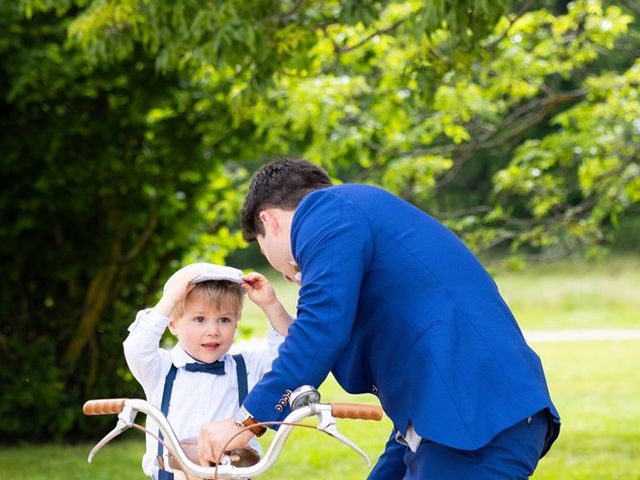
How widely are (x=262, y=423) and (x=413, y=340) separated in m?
0.41

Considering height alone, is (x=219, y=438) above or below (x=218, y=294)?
below

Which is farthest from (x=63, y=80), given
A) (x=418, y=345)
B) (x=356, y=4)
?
(x=418, y=345)

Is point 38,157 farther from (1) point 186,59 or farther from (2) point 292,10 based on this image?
(2) point 292,10

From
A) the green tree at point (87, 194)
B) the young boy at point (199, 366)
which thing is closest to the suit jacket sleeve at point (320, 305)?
the young boy at point (199, 366)

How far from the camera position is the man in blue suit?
285 centimetres

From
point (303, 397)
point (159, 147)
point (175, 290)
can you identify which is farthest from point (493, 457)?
point (159, 147)

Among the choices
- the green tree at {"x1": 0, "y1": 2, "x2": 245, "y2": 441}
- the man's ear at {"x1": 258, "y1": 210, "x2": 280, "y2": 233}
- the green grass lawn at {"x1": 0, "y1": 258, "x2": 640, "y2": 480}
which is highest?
the man's ear at {"x1": 258, "y1": 210, "x2": 280, "y2": 233}

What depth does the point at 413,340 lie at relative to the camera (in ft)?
9.65

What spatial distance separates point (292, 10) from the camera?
258 inches

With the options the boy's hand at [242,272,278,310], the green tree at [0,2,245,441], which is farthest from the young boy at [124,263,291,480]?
the green tree at [0,2,245,441]

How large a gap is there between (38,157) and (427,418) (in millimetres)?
6366

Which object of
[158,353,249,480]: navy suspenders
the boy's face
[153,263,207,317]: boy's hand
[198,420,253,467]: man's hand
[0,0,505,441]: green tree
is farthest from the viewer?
[0,0,505,441]: green tree

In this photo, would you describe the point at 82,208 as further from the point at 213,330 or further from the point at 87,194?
the point at 213,330

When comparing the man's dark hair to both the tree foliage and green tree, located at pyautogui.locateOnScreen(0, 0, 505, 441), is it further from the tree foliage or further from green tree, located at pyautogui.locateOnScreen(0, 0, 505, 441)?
green tree, located at pyautogui.locateOnScreen(0, 0, 505, 441)
